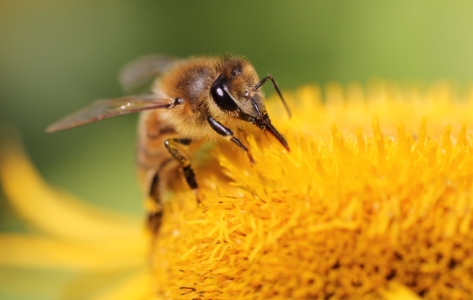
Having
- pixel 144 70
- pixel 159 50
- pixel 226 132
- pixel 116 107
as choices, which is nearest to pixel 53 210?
pixel 144 70

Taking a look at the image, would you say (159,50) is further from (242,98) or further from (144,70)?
(242,98)

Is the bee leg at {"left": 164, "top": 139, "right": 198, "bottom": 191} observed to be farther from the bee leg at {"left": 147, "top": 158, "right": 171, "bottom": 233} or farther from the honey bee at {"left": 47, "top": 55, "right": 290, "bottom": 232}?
the bee leg at {"left": 147, "top": 158, "right": 171, "bottom": 233}

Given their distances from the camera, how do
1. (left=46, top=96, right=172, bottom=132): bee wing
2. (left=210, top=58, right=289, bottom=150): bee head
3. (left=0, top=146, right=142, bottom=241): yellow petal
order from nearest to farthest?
(left=210, top=58, right=289, bottom=150): bee head → (left=46, top=96, right=172, bottom=132): bee wing → (left=0, top=146, right=142, bottom=241): yellow petal

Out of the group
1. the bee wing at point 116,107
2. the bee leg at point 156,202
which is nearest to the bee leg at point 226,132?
the bee wing at point 116,107

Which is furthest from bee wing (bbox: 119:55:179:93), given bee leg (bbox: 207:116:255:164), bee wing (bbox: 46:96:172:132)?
bee leg (bbox: 207:116:255:164)

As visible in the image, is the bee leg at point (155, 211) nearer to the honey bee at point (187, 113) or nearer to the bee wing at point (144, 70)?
the honey bee at point (187, 113)

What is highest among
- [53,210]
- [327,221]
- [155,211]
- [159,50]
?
[159,50]
